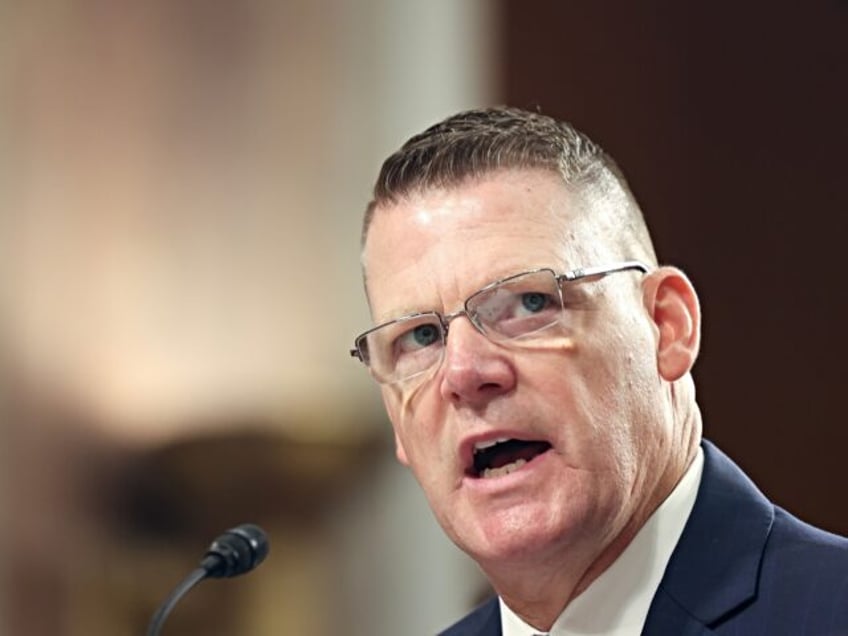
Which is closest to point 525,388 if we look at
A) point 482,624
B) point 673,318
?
point 673,318

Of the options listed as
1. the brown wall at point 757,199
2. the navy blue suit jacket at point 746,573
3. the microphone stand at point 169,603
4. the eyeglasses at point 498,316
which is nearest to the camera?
the navy blue suit jacket at point 746,573

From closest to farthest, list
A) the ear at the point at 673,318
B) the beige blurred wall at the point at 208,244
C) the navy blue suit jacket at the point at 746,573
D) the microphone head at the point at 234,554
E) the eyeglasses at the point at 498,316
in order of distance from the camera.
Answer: the navy blue suit jacket at the point at 746,573, the eyeglasses at the point at 498,316, the ear at the point at 673,318, the microphone head at the point at 234,554, the beige blurred wall at the point at 208,244

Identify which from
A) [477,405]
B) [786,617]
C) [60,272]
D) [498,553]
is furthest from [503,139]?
[60,272]

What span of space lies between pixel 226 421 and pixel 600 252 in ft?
8.60

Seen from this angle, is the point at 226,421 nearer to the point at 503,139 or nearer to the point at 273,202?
the point at 273,202

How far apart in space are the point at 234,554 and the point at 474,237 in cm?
73

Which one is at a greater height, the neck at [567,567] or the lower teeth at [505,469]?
the lower teeth at [505,469]

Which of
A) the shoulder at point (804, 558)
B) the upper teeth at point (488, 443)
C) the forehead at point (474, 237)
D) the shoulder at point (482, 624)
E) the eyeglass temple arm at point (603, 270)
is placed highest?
the forehead at point (474, 237)

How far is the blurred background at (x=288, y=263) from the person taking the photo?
447cm

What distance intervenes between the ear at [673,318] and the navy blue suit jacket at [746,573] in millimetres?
176

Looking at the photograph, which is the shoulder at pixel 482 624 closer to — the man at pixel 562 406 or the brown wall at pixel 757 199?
the man at pixel 562 406

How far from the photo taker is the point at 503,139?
2.33 meters

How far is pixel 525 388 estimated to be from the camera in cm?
211

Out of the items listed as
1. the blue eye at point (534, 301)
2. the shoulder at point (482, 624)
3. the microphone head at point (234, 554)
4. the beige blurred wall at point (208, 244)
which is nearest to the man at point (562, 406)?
the blue eye at point (534, 301)
